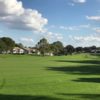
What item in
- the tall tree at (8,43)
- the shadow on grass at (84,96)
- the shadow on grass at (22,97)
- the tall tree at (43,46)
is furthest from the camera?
the tall tree at (8,43)

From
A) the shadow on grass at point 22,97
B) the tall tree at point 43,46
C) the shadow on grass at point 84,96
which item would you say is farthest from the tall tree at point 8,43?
the shadow on grass at point 22,97

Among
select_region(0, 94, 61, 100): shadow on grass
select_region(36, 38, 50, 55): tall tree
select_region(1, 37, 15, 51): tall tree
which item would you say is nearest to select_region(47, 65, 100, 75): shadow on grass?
select_region(0, 94, 61, 100): shadow on grass

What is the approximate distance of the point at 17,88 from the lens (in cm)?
1961

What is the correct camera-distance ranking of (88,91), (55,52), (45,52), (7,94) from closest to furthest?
1. (7,94)
2. (88,91)
3. (45,52)
4. (55,52)

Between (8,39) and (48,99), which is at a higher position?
(8,39)

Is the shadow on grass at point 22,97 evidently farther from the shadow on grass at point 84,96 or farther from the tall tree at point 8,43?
the tall tree at point 8,43

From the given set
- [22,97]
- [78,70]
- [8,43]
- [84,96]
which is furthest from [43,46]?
[22,97]

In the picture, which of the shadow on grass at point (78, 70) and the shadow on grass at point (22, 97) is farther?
the shadow on grass at point (78, 70)

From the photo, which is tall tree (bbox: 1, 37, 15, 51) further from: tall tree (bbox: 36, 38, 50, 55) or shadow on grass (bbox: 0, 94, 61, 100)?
shadow on grass (bbox: 0, 94, 61, 100)

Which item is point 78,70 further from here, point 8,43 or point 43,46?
point 8,43

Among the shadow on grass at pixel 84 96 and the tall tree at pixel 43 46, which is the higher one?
the tall tree at pixel 43 46

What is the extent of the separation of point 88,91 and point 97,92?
Result: 2.02 ft

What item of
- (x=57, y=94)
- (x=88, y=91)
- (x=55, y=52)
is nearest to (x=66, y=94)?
(x=57, y=94)

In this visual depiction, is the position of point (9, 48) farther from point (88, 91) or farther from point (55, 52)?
point (88, 91)
